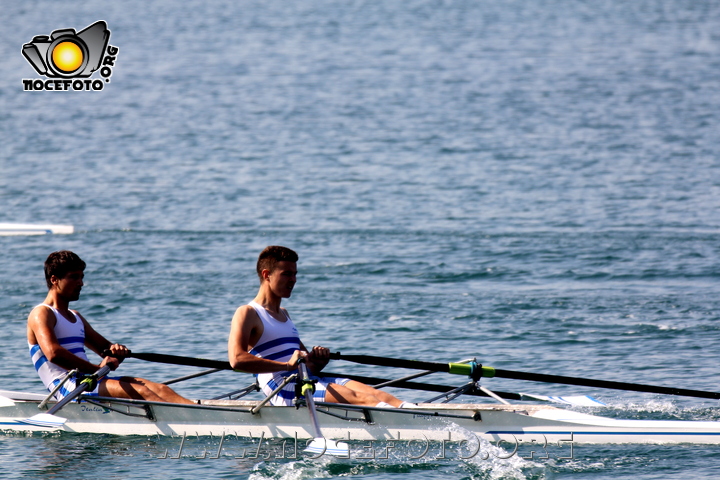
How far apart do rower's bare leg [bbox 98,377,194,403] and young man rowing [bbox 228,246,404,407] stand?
32.8 inches

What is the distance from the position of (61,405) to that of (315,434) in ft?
7.35

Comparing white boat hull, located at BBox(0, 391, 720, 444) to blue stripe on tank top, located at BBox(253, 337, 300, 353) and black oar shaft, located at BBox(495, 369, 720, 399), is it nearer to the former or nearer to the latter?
black oar shaft, located at BBox(495, 369, 720, 399)

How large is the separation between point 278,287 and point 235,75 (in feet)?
126

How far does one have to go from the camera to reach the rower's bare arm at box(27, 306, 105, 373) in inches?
349

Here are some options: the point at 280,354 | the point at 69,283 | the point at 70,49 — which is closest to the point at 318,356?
the point at 280,354

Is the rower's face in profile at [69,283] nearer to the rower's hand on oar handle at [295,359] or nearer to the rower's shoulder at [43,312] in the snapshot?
the rower's shoulder at [43,312]

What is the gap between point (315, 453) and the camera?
8.58m

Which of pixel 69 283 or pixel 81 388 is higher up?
pixel 69 283

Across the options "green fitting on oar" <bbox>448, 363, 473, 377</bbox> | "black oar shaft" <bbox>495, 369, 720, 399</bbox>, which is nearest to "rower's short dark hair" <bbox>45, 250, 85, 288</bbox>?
"green fitting on oar" <bbox>448, 363, 473, 377</bbox>

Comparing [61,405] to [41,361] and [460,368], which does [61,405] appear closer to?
[41,361]

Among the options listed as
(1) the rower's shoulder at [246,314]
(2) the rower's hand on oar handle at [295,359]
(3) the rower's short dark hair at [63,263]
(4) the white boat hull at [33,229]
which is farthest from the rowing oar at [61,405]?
(4) the white boat hull at [33,229]

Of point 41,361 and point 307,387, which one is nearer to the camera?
point 307,387

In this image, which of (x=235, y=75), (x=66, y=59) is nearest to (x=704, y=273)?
(x=66, y=59)

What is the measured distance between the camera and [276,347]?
29.1ft
